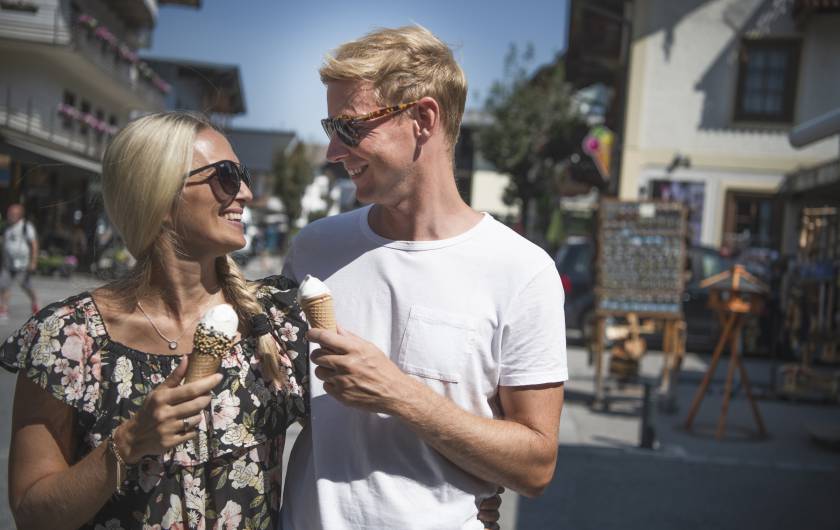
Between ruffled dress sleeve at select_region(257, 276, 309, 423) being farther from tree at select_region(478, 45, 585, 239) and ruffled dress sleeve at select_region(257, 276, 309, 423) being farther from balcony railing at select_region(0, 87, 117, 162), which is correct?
tree at select_region(478, 45, 585, 239)

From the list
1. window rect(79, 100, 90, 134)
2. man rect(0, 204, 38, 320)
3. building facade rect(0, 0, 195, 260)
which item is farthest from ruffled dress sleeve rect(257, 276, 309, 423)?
window rect(79, 100, 90, 134)

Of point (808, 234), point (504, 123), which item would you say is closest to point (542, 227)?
point (504, 123)

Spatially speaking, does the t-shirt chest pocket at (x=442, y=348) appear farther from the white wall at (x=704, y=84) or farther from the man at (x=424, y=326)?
the white wall at (x=704, y=84)

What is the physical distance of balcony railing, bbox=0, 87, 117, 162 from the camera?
22.6 meters

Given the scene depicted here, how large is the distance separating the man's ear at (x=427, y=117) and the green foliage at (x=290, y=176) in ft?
165

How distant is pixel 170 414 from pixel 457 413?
640 millimetres

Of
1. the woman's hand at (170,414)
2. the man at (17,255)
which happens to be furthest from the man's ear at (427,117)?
the man at (17,255)

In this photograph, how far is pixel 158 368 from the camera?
6.11 feet

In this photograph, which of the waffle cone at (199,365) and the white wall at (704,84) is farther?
the white wall at (704,84)

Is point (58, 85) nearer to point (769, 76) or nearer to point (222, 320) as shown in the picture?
point (769, 76)

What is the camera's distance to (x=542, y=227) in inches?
1265

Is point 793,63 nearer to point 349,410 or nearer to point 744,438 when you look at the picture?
point 744,438

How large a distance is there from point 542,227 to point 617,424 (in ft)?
80.9

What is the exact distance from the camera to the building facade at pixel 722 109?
56.0 feet
